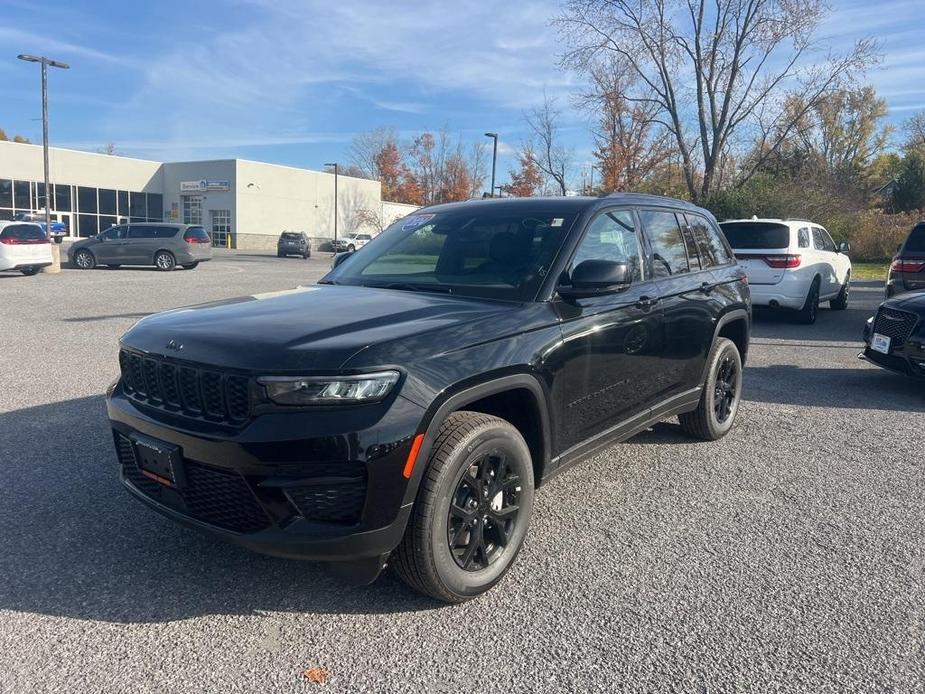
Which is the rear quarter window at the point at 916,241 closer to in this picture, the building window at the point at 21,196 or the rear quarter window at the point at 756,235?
the rear quarter window at the point at 756,235

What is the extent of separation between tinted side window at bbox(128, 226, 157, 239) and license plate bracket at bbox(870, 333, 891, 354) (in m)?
23.8

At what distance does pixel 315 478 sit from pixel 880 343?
670 centimetres

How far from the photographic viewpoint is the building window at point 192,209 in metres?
54.1

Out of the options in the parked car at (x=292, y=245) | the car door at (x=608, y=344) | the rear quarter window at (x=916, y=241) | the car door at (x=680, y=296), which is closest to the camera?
the car door at (x=608, y=344)

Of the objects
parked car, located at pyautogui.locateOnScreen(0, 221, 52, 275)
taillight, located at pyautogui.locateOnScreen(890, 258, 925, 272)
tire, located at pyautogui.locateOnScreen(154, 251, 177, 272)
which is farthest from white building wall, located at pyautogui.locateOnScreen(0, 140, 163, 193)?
taillight, located at pyautogui.locateOnScreen(890, 258, 925, 272)

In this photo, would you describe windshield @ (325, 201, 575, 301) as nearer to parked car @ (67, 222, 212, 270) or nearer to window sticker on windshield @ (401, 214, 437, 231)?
window sticker on windshield @ (401, 214, 437, 231)

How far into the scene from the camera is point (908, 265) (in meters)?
10.0

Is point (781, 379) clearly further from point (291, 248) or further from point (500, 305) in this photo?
point (291, 248)

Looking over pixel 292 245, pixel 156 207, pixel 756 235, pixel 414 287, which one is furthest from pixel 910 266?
pixel 156 207

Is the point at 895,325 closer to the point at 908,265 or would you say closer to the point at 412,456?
the point at 908,265

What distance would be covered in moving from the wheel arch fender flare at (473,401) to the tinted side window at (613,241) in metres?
0.81

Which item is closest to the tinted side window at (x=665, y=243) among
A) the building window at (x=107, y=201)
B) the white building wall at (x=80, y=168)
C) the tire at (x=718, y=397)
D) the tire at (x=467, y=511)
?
the tire at (x=718, y=397)

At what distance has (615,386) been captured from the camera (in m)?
3.96

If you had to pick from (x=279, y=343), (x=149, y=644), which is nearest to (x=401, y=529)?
(x=279, y=343)
